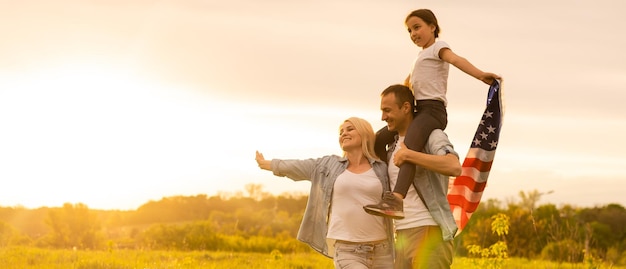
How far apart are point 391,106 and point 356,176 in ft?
2.28

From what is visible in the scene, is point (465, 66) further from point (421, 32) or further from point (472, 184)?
point (472, 184)

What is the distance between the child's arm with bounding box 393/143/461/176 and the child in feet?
0.43

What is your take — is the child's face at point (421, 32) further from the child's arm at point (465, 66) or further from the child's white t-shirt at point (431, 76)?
the child's arm at point (465, 66)

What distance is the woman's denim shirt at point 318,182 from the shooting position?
22.0 feet

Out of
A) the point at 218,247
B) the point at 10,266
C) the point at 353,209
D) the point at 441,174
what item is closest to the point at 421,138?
the point at 441,174

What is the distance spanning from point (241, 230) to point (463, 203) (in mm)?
22783

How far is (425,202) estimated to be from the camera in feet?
20.3

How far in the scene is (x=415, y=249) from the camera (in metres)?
6.05

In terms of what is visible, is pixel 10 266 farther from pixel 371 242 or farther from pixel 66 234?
pixel 66 234

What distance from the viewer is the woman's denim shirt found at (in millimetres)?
6691

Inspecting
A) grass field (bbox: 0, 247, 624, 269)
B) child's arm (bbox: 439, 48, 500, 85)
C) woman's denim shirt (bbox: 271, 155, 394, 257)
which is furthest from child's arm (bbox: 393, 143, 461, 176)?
grass field (bbox: 0, 247, 624, 269)

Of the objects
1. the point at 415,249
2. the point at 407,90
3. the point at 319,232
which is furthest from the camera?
the point at 319,232

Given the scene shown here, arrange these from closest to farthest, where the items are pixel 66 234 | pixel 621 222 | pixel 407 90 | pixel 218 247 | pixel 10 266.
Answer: pixel 407 90 < pixel 10 266 < pixel 218 247 < pixel 66 234 < pixel 621 222

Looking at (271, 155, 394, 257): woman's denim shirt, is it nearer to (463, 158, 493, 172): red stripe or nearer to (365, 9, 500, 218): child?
(365, 9, 500, 218): child
